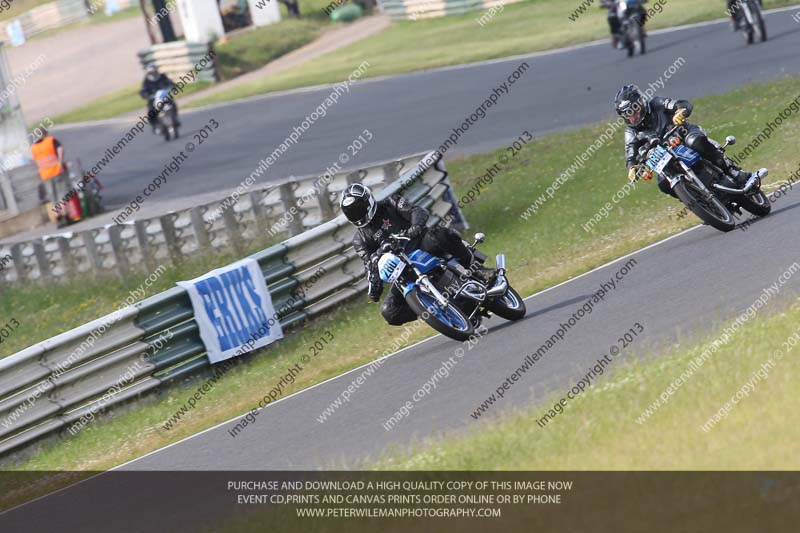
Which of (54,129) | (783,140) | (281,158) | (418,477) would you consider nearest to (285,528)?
(418,477)

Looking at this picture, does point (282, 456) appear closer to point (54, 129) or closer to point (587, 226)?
point (587, 226)

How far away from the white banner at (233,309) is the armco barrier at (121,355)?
4.7 inches

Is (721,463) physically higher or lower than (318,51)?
higher

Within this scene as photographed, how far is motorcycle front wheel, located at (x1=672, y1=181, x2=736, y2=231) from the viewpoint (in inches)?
491

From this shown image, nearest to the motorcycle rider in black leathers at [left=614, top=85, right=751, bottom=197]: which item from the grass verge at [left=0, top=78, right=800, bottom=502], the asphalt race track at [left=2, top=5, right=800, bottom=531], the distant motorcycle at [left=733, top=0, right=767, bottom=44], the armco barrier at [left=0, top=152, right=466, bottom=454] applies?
the asphalt race track at [left=2, top=5, right=800, bottom=531]

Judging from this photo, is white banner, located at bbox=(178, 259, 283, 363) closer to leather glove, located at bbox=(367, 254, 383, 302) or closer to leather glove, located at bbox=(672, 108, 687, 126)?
leather glove, located at bbox=(367, 254, 383, 302)

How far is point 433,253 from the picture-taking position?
457 inches

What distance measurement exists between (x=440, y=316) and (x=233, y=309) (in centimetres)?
334

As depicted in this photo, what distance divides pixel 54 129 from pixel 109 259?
75.7 feet

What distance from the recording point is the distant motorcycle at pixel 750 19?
24.4 m

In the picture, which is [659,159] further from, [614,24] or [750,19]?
[614,24]

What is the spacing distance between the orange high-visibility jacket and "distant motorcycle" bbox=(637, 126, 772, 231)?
16.6m

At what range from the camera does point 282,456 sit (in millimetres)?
9570

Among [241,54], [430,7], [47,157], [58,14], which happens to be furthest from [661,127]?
[58,14]
